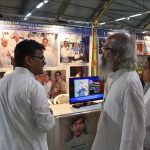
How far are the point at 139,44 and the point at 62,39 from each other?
1.83m

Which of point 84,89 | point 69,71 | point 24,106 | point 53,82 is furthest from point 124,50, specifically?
point 69,71

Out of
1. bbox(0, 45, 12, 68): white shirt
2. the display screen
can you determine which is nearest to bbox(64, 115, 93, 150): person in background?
the display screen

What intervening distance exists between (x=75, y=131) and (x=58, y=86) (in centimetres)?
113

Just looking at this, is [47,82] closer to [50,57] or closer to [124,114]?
[50,57]

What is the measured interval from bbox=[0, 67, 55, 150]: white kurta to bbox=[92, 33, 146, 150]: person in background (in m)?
0.41

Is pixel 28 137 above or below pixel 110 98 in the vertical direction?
below

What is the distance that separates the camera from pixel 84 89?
3107mm

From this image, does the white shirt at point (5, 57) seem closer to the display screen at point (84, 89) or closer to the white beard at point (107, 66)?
the display screen at point (84, 89)

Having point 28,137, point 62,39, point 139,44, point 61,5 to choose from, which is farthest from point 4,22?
point 61,5

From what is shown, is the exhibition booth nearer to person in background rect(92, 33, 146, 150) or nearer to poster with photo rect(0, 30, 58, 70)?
poster with photo rect(0, 30, 58, 70)

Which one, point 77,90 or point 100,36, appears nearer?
point 77,90

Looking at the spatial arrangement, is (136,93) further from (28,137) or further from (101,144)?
(28,137)

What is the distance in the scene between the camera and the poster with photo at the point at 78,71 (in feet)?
13.0

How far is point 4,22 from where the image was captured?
3357 millimetres
